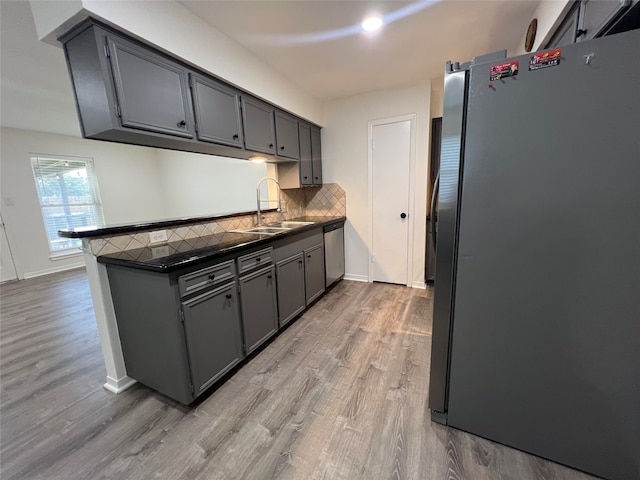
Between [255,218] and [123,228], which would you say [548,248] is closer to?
[123,228]

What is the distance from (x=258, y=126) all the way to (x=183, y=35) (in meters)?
0.87

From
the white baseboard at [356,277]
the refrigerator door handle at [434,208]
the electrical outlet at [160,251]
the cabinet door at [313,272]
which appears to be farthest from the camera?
the white baseboard at [356,277]

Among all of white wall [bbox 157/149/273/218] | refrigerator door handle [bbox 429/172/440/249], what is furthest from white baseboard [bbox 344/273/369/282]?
refrigerator door handle [bbox 429/172/440/249]

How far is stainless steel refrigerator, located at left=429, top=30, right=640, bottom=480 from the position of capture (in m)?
0.94

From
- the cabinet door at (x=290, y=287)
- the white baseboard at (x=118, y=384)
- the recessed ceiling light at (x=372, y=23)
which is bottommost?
the white baseboard at (x=118, y=384)

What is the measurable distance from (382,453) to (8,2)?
11.0 feet

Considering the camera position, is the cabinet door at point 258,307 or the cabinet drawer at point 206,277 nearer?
the cabinet drawer at point 206,277

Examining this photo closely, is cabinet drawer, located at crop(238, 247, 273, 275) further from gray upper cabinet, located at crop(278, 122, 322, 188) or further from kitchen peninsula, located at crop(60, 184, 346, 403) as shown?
gray upper cabinet, located at crop(278, 122, 322, 188)

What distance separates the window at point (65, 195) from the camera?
183 inches

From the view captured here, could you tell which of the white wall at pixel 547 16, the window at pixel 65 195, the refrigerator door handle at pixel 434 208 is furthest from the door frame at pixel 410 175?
the window at pixel 65 195

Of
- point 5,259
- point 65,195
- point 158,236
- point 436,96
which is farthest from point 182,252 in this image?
point 65,195

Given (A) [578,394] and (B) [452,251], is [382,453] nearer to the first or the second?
(A) [578,394]

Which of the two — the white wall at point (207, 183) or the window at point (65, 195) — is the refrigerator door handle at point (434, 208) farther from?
the window at point (65, 195)

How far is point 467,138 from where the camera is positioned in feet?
3.75
